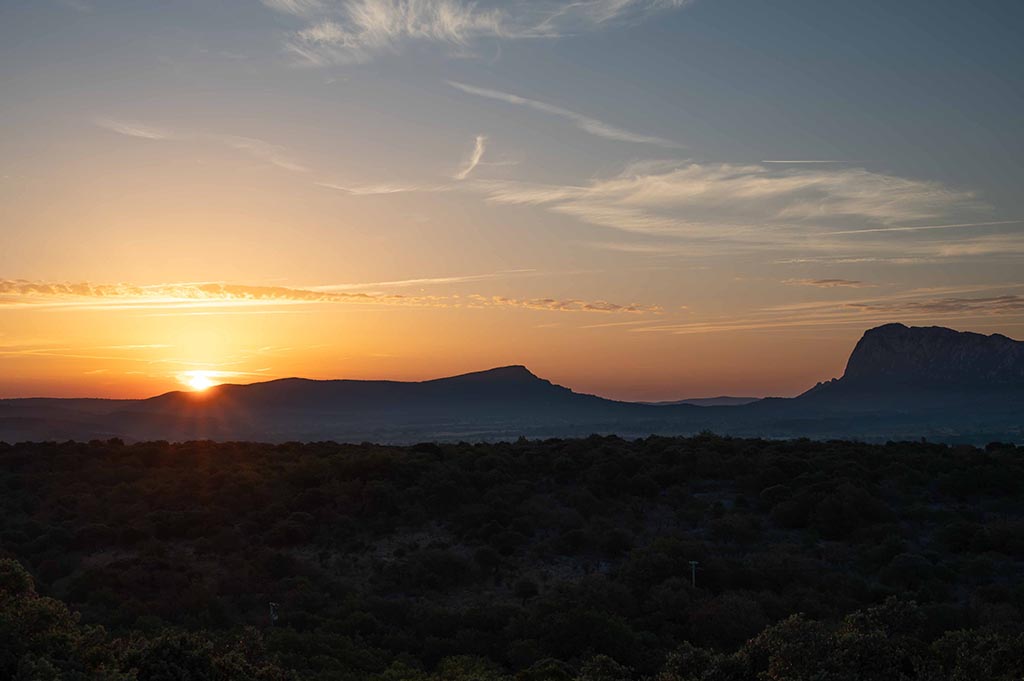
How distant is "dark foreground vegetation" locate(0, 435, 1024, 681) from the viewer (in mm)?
12070

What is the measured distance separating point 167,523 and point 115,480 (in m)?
9.48

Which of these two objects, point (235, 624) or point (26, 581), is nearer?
point (26, 581)

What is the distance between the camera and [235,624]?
21359 mm

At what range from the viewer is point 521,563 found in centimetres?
2683

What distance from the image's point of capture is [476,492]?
111 feet

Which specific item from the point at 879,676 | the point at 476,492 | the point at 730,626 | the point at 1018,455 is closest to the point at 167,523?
the point at 476,492

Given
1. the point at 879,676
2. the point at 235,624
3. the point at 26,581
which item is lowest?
the point at 235,624

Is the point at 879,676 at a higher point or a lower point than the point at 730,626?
higher

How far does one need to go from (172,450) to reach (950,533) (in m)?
38.1

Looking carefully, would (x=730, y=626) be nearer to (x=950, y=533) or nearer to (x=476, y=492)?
(x=950, y=533)

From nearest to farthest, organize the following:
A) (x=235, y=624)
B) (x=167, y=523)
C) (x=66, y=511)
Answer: (x=235, y=624)
(x=167, y=523)
(x=66, y=511)

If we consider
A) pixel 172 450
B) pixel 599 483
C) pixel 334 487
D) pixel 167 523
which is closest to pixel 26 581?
pixel 167 523

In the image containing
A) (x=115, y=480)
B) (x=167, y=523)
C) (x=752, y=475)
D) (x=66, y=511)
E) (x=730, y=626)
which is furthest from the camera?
(x=115, y=480)

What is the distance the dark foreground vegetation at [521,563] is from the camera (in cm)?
1207
